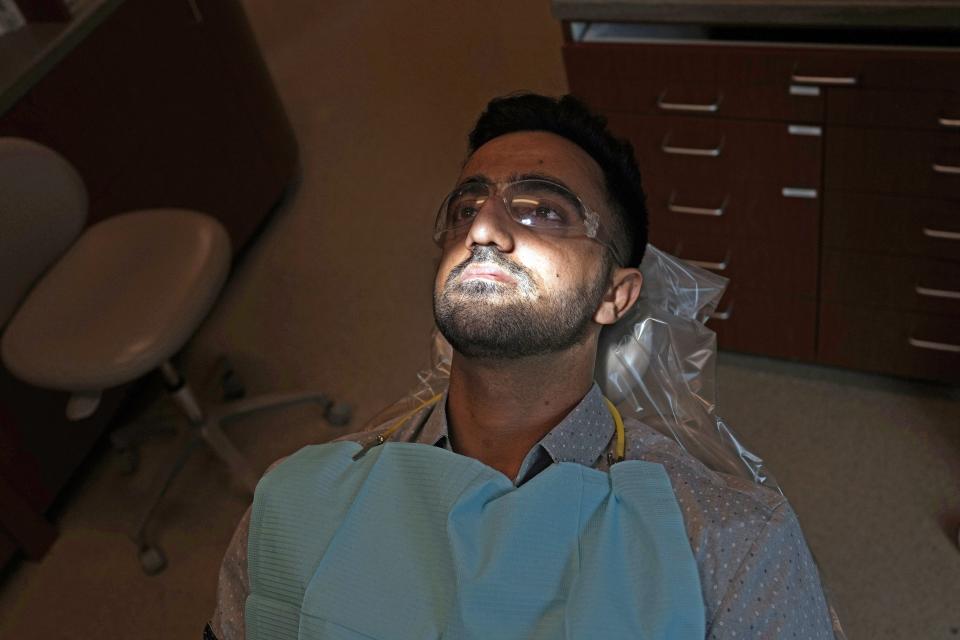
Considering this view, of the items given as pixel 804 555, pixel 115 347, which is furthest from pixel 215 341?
pixel 804 555

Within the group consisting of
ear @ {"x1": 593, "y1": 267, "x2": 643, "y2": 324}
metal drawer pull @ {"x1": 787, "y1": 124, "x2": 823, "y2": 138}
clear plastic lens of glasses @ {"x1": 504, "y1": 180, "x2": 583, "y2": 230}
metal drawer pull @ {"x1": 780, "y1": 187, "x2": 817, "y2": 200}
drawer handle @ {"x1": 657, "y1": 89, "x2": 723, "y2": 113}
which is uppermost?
clear plastic lens of glasses @ {"x1": 504, "y1": 180, "x2": 583, "y2": 230}

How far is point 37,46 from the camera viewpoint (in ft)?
7.35

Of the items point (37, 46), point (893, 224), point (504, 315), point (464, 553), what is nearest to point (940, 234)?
point (893, 224)

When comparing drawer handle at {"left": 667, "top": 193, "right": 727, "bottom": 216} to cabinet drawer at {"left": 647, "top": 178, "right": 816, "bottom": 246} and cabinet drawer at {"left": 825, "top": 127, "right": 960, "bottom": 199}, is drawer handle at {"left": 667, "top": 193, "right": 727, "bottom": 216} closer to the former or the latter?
cabinet drawer at {"left": 647, "top": 178, "right": 816, "bottom": 246}

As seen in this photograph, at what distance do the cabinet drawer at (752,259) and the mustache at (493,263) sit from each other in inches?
37.3

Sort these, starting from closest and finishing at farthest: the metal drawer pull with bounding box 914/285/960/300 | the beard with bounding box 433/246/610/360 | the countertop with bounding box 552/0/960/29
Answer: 1. the beard with bounding box 433/246/610/360
2. the countertop with bounding box 552/0/960/29
3. the metal drawer pull with bounding box 914/285/960/300

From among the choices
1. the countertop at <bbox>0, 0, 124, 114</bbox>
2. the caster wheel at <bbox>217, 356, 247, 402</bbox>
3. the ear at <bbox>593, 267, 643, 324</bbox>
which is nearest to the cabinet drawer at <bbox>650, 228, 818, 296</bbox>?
the ear at <bbox>593, 267, 643, 324</bbox>

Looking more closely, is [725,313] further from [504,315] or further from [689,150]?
[504,315]

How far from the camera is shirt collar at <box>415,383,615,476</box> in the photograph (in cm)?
118

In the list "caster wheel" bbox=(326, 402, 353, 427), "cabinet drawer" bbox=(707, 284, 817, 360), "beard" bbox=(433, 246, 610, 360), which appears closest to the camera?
"beard" bbox=(433, 246, 610, 360)

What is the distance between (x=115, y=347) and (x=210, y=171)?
1008 millimetres

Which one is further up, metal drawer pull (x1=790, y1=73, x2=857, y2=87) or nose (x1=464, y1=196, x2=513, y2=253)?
nose (x1=464, y1=196, x2=513, y2=253)

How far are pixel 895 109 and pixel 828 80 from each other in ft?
0.42

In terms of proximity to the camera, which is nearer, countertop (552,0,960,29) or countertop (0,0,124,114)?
countertop (552,0,960,29)
